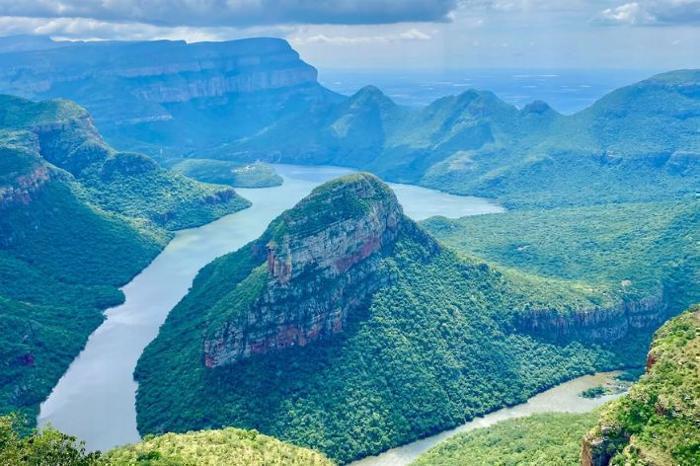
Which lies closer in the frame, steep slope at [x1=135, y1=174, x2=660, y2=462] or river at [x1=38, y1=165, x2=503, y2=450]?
steep slope at [x1=135, y1=174, x2=660, y2=462]

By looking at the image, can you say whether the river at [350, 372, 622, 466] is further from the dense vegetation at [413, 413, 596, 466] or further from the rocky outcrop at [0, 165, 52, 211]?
the rocky outcrop at [0, 165, 52, 211]

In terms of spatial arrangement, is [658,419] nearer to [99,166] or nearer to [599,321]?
[599,321]

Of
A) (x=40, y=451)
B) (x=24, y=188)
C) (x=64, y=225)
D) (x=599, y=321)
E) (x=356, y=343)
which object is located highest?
(x=40, y=451)

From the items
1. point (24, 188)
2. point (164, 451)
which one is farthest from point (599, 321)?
point (24, 188)

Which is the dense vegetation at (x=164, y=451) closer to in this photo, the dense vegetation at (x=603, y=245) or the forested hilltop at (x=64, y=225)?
the forested hilltop at (x=64, y=225)

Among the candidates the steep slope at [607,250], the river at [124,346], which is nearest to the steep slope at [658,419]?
the steep slope at [607,250]

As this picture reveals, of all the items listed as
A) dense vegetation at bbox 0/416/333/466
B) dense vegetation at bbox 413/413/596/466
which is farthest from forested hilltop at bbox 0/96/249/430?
dense vegetation at bbox 413/413/596/466

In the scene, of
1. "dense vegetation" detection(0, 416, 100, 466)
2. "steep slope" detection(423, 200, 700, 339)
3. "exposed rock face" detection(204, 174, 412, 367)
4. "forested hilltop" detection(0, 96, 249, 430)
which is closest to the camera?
"dense vegetation" detection(0, 416, 100, 466)
